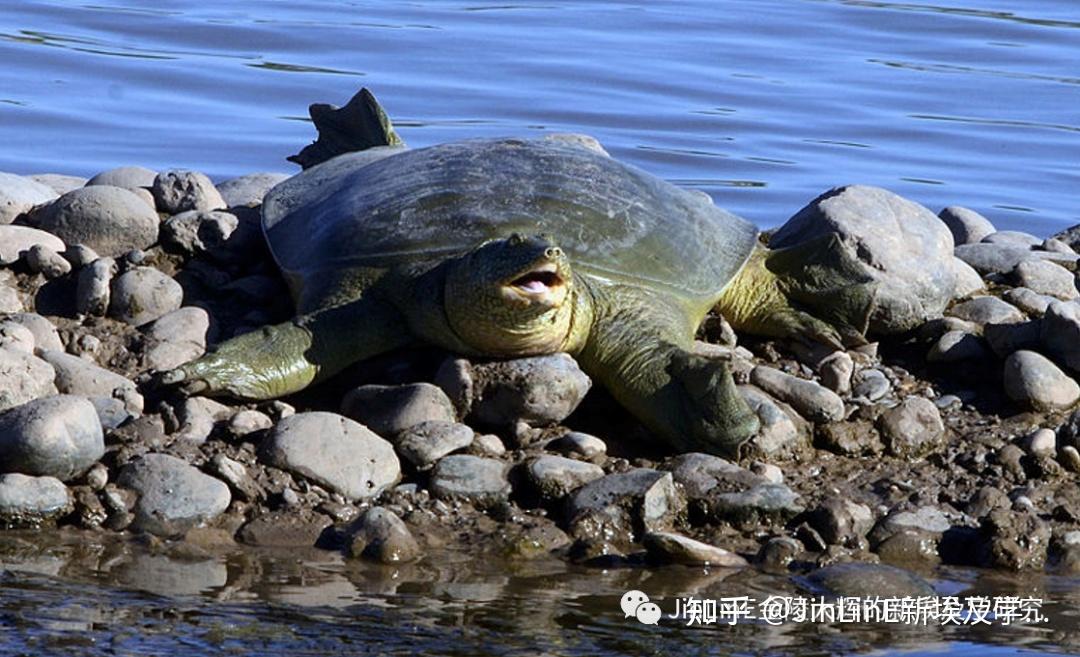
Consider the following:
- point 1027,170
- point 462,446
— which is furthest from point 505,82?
point 462,446

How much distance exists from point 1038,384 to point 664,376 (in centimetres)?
111

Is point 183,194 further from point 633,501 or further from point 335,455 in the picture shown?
point 633,501

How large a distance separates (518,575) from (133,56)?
8268 millimetres

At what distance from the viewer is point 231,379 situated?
5.20 m

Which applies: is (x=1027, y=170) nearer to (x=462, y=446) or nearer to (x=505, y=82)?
(x=505, y=82)

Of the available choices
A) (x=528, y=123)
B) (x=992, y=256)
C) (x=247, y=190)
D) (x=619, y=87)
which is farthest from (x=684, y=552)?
(x=619, y=87)

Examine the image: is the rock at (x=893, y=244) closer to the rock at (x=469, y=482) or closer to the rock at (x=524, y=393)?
the rock at (x=524, y=393)

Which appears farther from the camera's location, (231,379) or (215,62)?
(215,62)

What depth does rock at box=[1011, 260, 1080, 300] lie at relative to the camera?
650 cm

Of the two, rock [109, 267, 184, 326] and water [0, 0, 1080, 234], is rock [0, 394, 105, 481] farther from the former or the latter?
water [0, 0, 1080, 234]

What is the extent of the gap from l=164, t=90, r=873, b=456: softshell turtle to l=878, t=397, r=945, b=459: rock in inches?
18.5

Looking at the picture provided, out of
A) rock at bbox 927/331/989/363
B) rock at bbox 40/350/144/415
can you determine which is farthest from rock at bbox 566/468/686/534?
rock at bbox 927/331/989/363

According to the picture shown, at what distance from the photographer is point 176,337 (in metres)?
5.56

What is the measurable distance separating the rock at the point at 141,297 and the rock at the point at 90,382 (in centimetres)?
44
